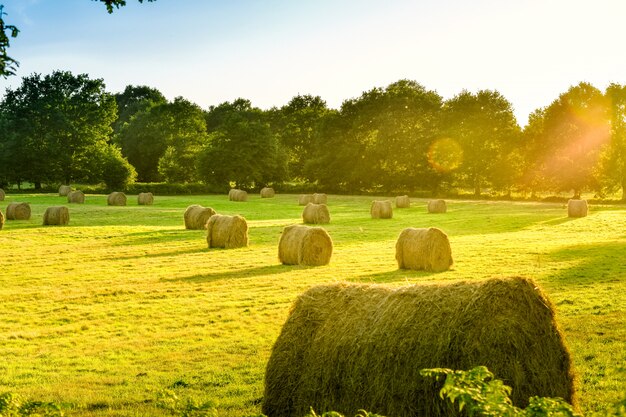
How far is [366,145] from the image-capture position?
96.5 meters

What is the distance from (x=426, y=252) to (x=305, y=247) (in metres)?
4.81

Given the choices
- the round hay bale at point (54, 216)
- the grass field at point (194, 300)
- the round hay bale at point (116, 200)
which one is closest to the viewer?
the grass field at point (194, 300)

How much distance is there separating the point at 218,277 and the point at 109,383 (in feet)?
37.2

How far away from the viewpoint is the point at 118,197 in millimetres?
64000

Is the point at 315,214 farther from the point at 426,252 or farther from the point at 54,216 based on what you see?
the point at 426,252

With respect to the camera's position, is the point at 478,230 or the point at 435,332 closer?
the point at 435,332

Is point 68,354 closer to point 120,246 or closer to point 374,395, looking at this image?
point 374,395

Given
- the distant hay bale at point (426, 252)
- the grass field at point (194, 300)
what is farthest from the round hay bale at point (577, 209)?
the distant hay bale at point (426, 252)

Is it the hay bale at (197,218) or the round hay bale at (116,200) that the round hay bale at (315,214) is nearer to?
the hay bale at (197,218)

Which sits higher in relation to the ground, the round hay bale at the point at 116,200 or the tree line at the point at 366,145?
the tree line at the point at 366,145

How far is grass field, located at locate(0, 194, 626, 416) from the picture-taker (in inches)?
418

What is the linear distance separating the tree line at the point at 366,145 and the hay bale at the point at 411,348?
7212 cm

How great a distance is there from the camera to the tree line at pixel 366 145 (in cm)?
7794

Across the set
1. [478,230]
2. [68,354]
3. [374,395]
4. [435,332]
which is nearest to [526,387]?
[435,332]
